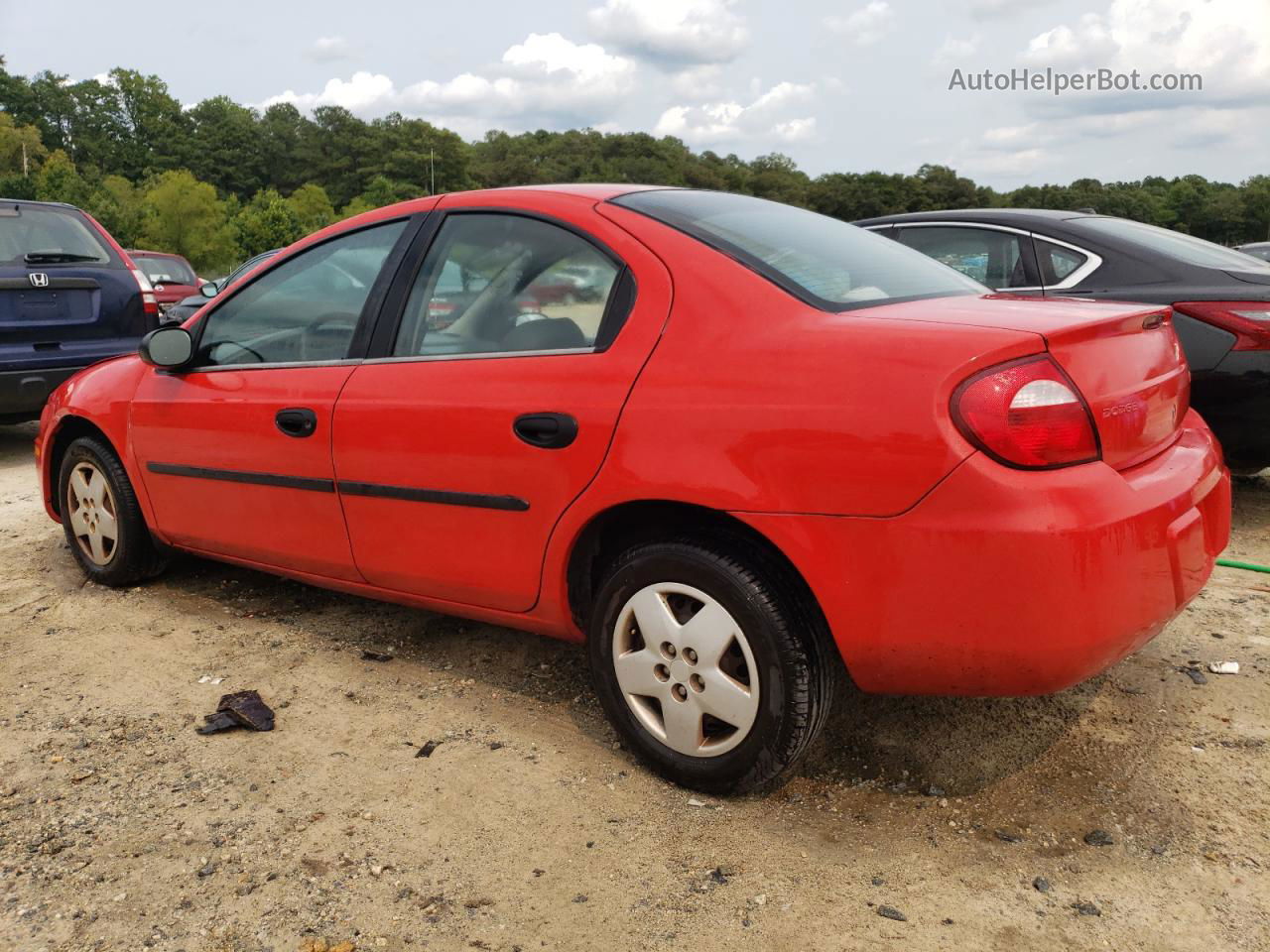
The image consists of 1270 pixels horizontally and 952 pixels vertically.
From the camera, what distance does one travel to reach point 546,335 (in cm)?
291

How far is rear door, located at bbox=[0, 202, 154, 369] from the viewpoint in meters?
7.07

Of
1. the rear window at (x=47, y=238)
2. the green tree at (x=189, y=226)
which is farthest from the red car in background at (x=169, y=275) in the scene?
the green tree at (x=189, y=226)

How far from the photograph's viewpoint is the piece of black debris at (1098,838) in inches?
96.7

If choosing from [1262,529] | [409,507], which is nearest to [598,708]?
[409,507]

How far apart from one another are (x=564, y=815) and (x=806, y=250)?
160cm

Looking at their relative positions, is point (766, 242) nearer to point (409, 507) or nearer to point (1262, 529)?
point (409, 507)

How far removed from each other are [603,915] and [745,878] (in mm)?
329

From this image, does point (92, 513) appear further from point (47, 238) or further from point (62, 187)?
point (62, 187)

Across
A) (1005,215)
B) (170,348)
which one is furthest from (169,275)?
(1005,215)

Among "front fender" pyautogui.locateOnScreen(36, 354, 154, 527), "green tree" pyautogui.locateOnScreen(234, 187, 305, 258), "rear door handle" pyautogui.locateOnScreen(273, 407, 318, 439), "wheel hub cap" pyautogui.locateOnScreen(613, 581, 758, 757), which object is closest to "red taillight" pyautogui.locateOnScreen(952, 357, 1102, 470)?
"wheel hub cap" pyautogui.locateOnScreen(613, 581, 758, 757)

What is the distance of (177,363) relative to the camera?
12.4ft

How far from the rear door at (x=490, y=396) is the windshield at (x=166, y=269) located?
14.7 m

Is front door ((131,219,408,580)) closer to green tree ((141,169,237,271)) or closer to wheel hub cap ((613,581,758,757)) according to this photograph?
wheel hub cap ((613,581,758,757))

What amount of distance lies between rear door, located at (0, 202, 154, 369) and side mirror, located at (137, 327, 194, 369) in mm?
3901
